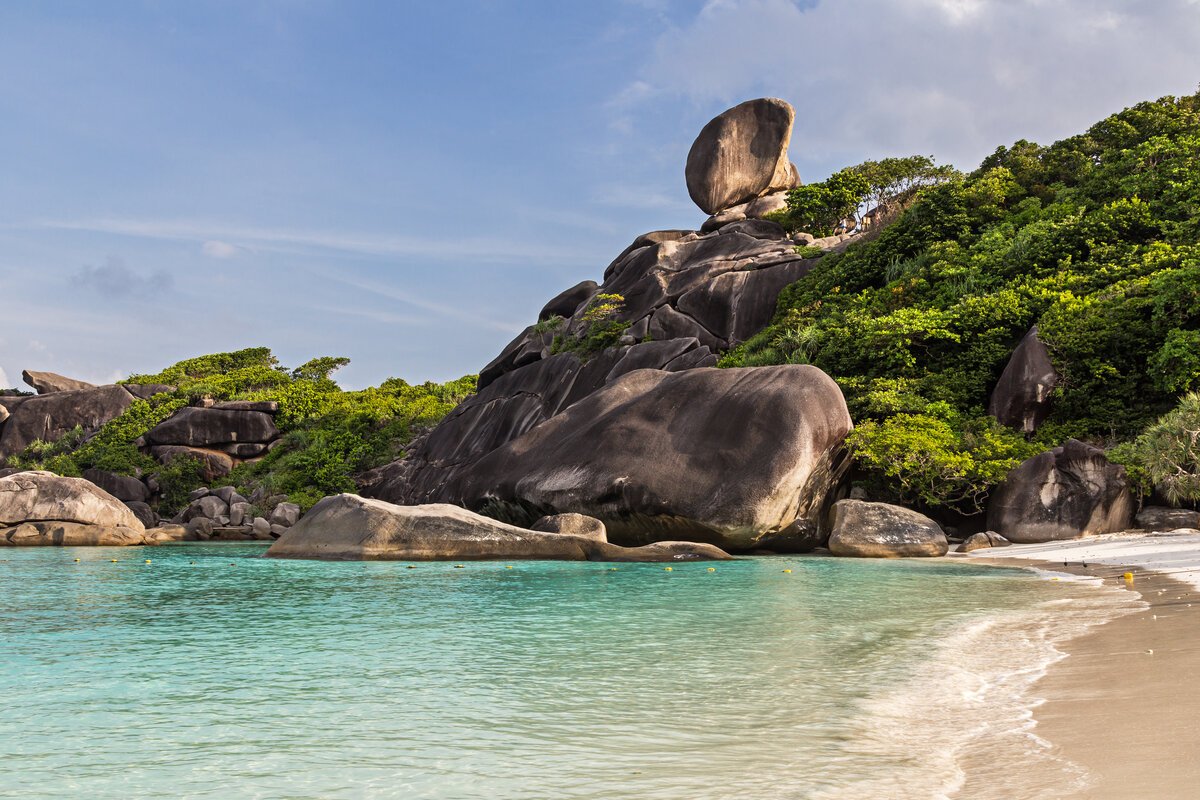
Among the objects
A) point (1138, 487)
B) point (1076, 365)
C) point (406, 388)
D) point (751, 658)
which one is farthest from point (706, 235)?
point (751, 658)

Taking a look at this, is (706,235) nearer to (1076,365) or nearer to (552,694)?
(1076,365)

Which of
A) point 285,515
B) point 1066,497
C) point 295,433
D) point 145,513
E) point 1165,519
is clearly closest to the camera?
point 1165,519

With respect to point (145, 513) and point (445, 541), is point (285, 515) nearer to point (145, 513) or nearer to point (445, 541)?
point (145, 513)

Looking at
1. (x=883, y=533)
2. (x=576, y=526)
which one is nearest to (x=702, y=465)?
(x=576, y=526)

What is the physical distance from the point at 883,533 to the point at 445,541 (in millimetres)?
8558

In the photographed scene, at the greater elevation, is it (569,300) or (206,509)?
(569,300)

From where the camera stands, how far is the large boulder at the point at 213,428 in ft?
126

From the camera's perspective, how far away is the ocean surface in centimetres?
315

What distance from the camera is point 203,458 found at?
3766 cm

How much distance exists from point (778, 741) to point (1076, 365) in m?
18.6

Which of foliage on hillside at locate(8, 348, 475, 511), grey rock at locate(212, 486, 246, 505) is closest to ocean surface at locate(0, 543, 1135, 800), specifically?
grey rock at locate(212, 486, 246, 505)

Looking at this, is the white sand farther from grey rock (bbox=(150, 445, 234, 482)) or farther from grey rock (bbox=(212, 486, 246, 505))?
grey rock (bbox=(150, 445, 234, 482))

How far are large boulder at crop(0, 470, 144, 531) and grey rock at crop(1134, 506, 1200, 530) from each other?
81.8 feet

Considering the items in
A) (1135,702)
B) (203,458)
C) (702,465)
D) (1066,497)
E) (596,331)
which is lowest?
(1135,702)
